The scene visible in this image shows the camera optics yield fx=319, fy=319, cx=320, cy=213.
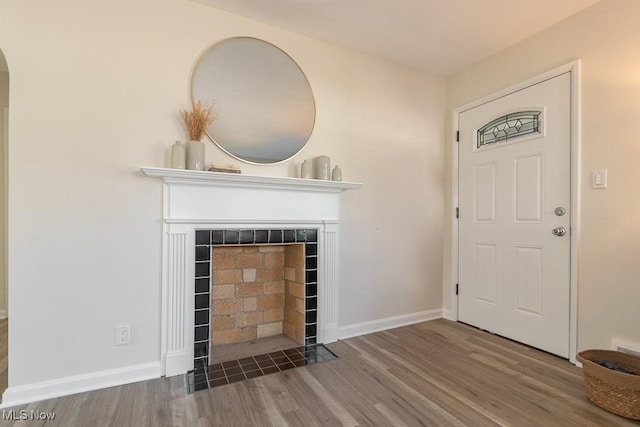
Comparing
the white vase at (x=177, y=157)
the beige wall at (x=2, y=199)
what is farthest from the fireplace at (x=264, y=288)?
the beige wall at (x=2, y=199)

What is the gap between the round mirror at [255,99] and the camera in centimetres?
222

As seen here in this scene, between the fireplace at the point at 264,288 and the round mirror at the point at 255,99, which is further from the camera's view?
the fireplace at the point at 264,288

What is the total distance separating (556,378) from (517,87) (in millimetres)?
2156

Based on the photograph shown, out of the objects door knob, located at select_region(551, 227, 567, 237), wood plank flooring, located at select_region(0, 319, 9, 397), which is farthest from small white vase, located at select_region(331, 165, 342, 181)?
wood plank flooring, located at select_region(0, 319, 9, 397)

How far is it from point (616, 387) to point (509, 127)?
1939 millimetres

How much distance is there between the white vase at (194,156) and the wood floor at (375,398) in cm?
133

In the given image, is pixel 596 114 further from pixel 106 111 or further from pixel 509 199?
pixel 106 111

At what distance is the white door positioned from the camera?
2334 millimetres

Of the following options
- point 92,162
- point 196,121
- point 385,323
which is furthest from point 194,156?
point 385,323

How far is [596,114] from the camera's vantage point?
2152 mm

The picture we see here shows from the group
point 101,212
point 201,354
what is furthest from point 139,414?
point 101,212

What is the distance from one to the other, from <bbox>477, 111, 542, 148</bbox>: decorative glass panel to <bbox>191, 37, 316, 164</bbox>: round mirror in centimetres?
158

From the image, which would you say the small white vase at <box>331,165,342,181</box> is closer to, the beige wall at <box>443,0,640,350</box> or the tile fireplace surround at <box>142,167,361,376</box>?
the tile fireplace surround at <box>142,167,361,376</box>

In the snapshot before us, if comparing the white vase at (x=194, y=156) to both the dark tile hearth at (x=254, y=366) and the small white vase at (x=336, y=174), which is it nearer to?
the small white vase at (x=336, y=174)
